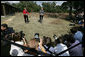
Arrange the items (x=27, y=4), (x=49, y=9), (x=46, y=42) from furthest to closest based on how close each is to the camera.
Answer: (x=27, y=4) → (x=49, y=9) → (x=46, y=42)

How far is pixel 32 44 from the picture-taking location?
2740 millimetres

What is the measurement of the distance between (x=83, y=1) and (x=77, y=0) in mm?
51

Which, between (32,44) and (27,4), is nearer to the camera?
(32,44)

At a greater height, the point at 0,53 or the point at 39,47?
the point at 0,53

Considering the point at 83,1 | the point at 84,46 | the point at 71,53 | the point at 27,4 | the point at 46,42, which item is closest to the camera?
the point at 83,1

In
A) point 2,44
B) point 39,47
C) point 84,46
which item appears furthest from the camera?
point 39,47

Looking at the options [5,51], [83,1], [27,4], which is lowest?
[27,4]

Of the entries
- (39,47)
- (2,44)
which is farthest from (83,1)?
(39,47)

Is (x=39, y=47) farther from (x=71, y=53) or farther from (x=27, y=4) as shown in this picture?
(x=27, y=4)

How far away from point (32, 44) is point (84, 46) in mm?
1796

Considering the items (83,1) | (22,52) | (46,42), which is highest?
(83,1)

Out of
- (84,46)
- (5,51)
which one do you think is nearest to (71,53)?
(84,46)

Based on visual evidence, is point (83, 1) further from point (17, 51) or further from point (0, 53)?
point (17, 51)

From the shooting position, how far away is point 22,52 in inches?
109
